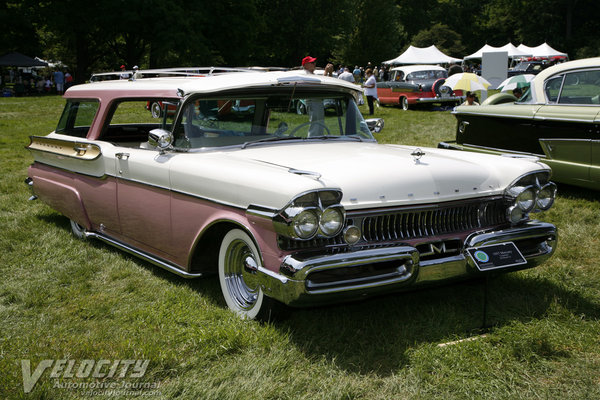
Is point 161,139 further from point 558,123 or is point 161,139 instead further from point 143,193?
Result: point 558,123

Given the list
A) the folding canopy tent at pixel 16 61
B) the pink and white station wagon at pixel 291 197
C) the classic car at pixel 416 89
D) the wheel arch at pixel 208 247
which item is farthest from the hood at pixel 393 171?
the folding canopy tent at pixel 16 61

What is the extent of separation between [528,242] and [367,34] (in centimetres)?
5423

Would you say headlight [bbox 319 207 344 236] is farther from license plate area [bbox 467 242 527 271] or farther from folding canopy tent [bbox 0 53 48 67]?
folding canopy tent [bbox 0 53 48 67]

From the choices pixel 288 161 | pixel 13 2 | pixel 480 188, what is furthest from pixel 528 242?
pixel 13 2

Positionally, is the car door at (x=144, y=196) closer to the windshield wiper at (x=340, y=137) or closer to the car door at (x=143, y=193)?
the car door at (x=143, y=193)

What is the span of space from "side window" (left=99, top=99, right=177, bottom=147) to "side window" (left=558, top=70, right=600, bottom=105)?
188 inches

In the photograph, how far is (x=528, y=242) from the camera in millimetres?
3938

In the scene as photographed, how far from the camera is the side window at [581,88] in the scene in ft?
22.4

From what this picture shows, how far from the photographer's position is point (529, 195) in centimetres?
392

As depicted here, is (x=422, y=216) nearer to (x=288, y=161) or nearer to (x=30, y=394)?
(x=288, y=161)

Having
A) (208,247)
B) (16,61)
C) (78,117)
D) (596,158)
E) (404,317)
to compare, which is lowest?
(404,317)

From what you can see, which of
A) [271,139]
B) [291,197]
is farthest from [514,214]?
[271,139]

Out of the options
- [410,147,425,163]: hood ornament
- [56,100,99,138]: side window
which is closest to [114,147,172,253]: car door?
[56,100,99,138]: side window

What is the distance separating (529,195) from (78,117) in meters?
4.02
